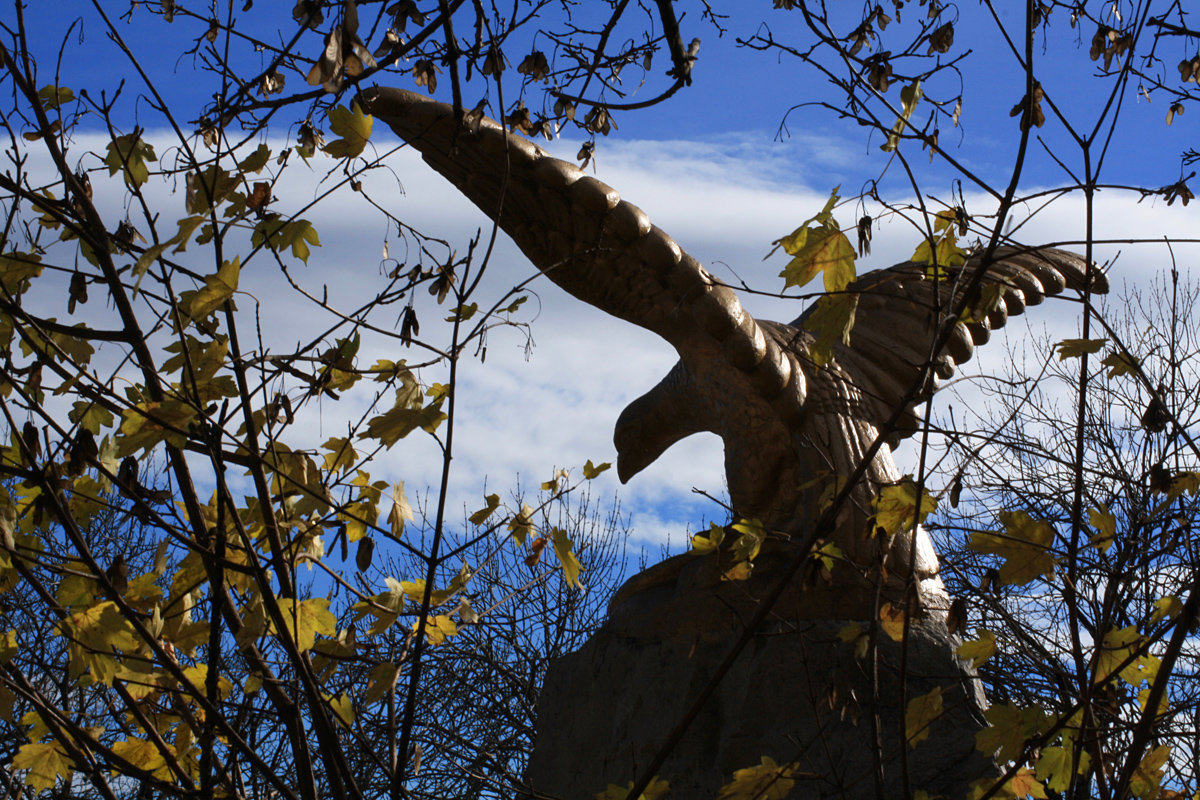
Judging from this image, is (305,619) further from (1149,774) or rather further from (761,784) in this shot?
(1149,774)

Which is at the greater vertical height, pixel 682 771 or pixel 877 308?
pixel 877 308

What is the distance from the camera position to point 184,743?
1.90 metres

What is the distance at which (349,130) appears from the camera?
5.20ft

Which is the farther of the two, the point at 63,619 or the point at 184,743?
the point at 184,743

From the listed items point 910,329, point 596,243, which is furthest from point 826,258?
point 910,329

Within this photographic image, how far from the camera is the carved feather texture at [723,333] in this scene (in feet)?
8.22

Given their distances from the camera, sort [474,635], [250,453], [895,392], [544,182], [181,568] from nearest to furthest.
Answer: [250,453]
[181,568]
[544,182]
[895,392]
[474,635]

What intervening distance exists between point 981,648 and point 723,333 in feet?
4.25

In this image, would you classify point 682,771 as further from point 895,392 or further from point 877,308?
point 877,308

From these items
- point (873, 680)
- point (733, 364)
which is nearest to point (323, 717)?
point (873, 680)

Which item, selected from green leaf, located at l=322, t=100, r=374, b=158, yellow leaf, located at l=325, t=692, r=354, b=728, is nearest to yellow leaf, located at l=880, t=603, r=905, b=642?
yellow leaf, located at l=325, t=692, r=354, b=728

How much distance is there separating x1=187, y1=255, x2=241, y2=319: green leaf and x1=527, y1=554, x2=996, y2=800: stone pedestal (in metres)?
1.31

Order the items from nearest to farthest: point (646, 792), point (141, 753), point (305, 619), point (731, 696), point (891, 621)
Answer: point (305, 619), point (141, 753), point (646, 792), point (891, 621), point (731, 696)

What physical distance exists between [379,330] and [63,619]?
0.62 m
